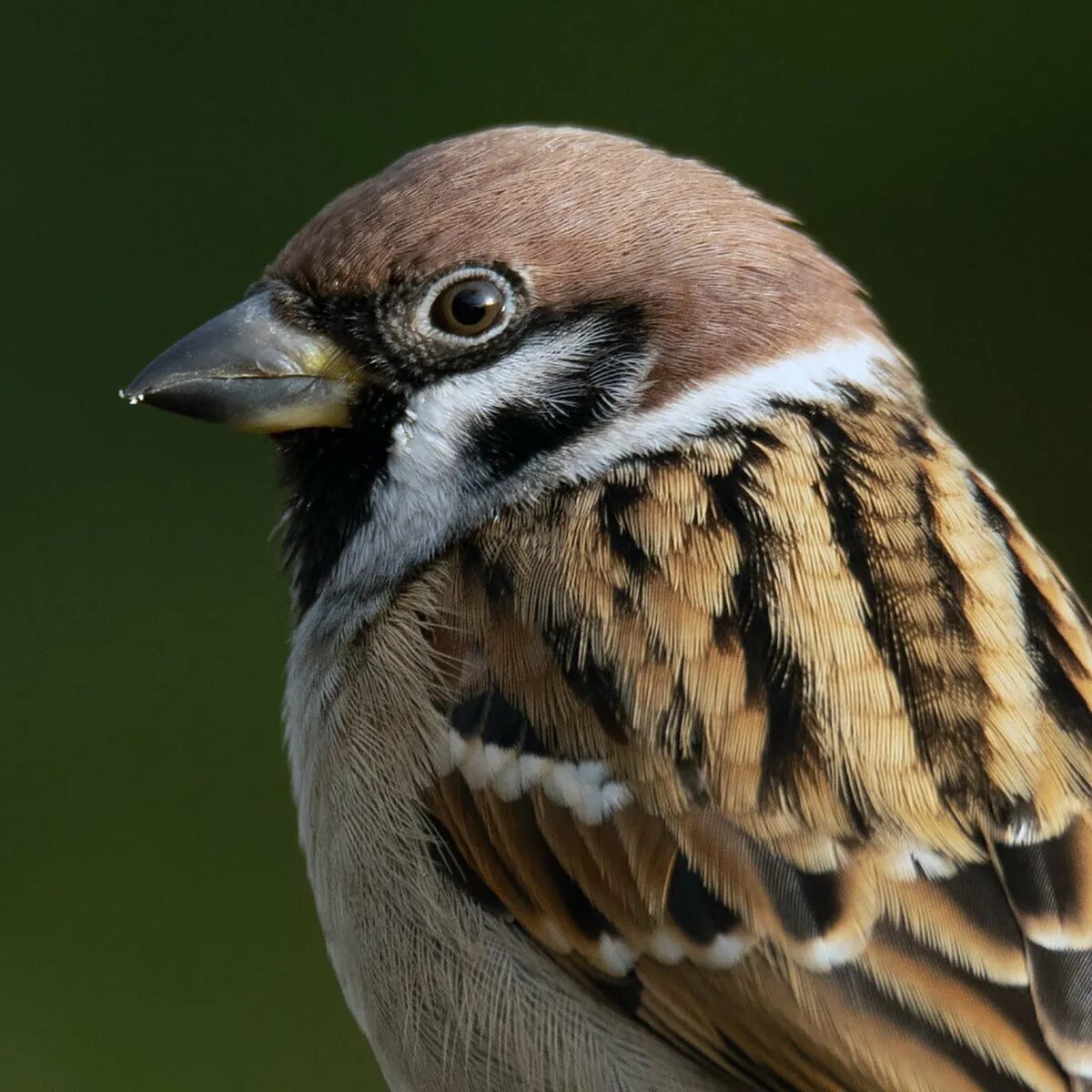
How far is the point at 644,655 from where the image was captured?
1.97 m

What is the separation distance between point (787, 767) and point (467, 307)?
653mm

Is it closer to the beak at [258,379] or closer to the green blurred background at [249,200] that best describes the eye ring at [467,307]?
the beak at [258,379]

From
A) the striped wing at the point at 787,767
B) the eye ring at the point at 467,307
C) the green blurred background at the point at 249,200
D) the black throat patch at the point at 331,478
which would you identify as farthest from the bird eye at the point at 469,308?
the green blurred background at the point at 249,200

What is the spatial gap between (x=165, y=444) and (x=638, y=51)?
59.3 inches

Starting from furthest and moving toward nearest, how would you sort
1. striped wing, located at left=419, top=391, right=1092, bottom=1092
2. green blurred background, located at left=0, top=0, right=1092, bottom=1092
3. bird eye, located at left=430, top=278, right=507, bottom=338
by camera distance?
1. green blurred background, located at left=0, top=0, right=1092, bottom=1092
2. bird eye, located at left=430, top=278, right=507, bottom=338
3. striped wing, located at left=419, top=391, right=1092, bottom=1092

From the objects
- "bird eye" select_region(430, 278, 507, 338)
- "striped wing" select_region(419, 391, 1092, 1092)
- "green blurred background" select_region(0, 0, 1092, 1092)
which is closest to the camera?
"striped wing" select_region(419, 391, 1092, 1092)

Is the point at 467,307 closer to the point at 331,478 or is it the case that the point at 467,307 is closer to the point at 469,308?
the point at 469,308

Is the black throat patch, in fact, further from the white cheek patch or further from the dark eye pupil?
the dark eye pupil

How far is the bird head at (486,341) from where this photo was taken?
2197mm

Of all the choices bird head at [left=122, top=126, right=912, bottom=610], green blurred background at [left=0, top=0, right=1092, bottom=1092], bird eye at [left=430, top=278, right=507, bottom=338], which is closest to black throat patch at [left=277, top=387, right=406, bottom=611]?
bird head at [left=122, top=126, right=912, bottom=610]

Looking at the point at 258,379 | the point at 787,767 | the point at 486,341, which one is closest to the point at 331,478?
the point at 258,379

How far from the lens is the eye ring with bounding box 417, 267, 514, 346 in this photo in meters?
2.18

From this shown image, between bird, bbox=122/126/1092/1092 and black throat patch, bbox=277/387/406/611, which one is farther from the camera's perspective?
black throat patch, bbox=277/387/406/611

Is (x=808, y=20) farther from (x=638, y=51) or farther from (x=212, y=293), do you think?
(x=212, y=293)
